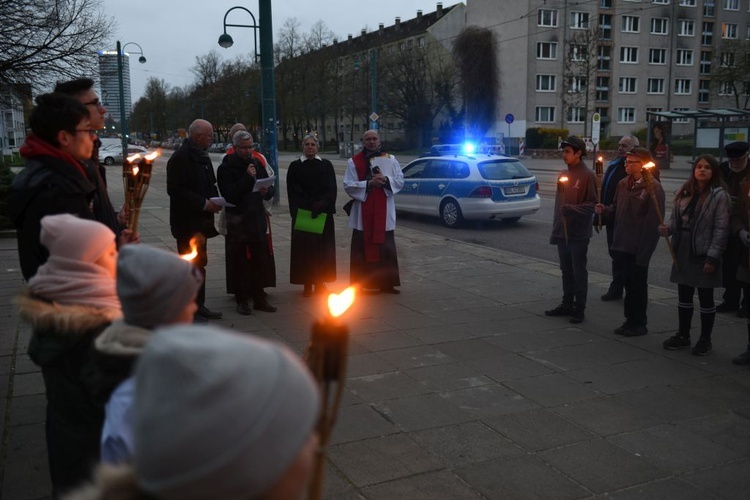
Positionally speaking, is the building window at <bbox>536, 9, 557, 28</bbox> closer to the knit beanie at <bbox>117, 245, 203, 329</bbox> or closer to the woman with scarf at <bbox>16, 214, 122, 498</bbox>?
the woman with scarf at <bbox>16, 214, 122, 498</bbox>

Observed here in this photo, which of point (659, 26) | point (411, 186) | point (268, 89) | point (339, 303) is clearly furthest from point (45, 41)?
point (659, 26)

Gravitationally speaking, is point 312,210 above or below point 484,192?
above

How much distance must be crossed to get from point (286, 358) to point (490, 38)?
69.8 metres

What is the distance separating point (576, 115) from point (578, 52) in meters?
11.9

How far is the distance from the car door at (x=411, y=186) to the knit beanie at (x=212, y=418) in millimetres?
16024

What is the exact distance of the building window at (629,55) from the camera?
69.0 meters

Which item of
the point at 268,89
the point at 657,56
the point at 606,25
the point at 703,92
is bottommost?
the point at 268,89

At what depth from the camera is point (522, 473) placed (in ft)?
13.1

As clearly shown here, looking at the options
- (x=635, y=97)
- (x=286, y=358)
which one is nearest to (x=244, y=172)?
(x=286, y=358)

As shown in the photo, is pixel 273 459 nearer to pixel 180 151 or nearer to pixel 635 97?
pixel 180 151

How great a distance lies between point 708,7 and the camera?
233ft

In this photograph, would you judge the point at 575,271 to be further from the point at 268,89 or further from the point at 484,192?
the point at 268,89

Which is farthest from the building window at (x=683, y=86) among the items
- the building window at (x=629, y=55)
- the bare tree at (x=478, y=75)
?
the bare tree at (x=478, y=75)

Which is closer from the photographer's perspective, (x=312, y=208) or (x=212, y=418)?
(x=212, y=418)
